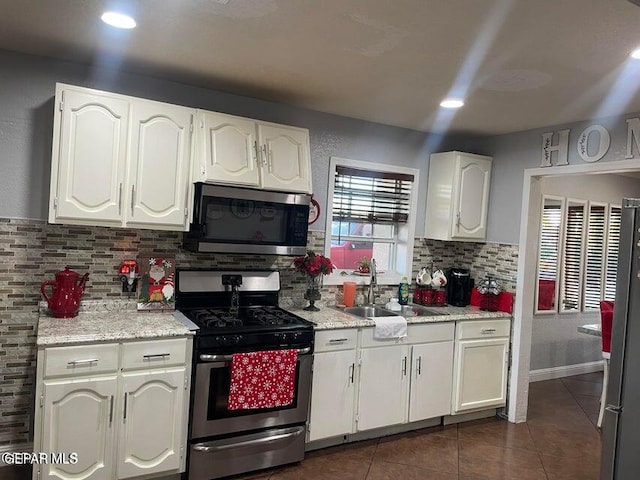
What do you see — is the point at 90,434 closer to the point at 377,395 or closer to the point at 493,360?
the point at 377,395

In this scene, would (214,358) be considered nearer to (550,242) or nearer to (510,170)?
(510,170)

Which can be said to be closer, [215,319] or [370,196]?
[215,319]

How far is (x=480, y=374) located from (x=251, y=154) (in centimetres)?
252

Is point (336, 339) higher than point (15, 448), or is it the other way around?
point (336, 339)

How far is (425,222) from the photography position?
4488 millimetres

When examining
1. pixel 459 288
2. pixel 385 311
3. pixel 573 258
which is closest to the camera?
pixel 385 311

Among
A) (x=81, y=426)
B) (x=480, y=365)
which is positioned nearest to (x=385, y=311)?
A: (x=480, y=365)

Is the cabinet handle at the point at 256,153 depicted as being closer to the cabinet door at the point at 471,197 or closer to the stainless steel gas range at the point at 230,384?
the stainless steel gas range at the point at 230,384

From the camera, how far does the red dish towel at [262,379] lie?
9.37 ft

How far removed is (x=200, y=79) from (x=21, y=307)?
1.74m

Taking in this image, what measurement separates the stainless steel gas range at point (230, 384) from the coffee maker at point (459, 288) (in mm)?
1758

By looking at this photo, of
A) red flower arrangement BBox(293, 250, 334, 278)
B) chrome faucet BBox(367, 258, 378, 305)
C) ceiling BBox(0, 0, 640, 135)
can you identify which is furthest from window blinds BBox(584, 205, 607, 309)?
red flower arrangement BBox(293, 250, 334, 278)

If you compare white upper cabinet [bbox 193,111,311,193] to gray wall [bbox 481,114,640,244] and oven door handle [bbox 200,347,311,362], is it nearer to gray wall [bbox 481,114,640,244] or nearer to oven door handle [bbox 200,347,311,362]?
oven door handle [bbox 200,347,311,362]

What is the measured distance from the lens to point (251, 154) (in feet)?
10.7
